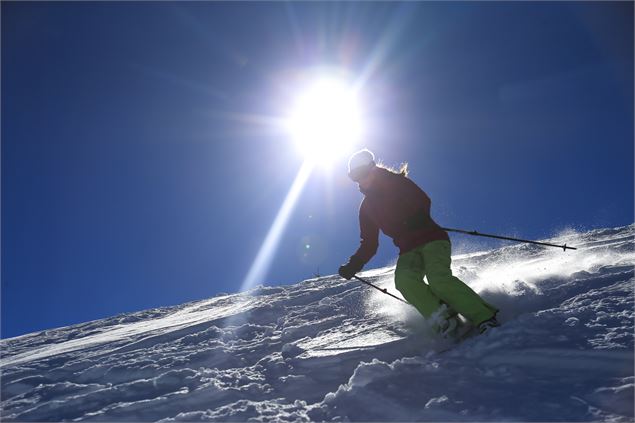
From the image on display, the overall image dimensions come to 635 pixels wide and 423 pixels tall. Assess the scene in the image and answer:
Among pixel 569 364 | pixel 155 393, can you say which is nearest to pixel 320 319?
pixel 155 393

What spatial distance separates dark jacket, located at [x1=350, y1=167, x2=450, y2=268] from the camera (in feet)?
16.3

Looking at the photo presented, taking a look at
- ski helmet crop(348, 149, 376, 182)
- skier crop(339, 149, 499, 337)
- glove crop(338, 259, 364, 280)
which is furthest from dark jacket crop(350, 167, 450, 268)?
glove crop(338, 259, 364, 280)

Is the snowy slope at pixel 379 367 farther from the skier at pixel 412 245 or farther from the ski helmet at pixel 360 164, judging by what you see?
the ski helmet at pixel 360 164

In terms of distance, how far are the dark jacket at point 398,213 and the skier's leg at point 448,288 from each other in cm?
17

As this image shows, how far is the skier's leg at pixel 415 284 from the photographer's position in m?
4.37

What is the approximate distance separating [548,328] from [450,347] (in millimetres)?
831

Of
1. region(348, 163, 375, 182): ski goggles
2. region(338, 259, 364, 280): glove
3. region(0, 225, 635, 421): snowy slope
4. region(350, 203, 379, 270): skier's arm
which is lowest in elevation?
region(0, 225, 635, 421): snowy slope

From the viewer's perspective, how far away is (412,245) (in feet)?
16.3

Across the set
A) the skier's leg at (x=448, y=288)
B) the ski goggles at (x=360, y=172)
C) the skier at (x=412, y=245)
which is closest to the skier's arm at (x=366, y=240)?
the skier at (x=412, y=245)

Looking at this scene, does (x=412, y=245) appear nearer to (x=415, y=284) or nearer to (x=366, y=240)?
(x=415, y=284)

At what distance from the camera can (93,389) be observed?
429cm

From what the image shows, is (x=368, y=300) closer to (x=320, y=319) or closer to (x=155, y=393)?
(x=320, y=319)

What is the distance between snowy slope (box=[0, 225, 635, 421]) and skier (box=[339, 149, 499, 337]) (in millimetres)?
328

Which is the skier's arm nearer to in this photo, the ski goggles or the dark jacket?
the dark jacket
